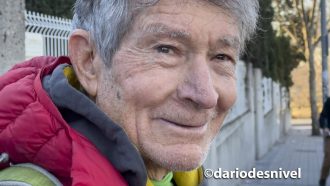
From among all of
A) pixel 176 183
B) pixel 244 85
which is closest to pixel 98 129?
pixel 176 183

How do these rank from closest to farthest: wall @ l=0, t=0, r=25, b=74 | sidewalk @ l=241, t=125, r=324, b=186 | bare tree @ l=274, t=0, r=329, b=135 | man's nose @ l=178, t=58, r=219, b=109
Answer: man's nose @ l=178, t=58, r=219, b=109 → wall @ l=0, t=0, r=25, b=74 → sidewalk @ l=241, t=125, r=324, b=186 → bare tree @ l=274, t=0, r=329, b=135

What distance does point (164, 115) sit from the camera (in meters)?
1.44

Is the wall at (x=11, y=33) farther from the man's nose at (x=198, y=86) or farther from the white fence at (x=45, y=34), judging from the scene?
the man's nose at (x=198, y=86)

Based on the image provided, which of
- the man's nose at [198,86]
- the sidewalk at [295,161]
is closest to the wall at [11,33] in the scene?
the man's nose at [198,86]

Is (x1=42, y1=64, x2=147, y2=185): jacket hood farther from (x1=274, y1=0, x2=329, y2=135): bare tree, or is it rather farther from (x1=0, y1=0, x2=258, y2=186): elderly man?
(x1=274, y1=0, x2=329, y2=135): bare tree

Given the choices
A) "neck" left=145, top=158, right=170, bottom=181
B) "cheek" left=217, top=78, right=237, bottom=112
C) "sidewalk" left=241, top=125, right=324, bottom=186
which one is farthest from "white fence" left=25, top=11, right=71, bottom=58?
"sidewalk" left=241, top=125, right=324, bottom=186

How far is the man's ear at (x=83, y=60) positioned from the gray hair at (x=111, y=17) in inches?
1.2

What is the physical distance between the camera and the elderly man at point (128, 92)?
132cm

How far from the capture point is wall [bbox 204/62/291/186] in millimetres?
7812

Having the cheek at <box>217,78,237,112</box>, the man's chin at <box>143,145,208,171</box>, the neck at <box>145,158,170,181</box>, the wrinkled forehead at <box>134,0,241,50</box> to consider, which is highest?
the wrinkled forehead at <box>134,0,241,50</box>

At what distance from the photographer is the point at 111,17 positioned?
1437 millimetres

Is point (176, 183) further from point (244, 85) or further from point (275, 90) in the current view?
point (275, 90)

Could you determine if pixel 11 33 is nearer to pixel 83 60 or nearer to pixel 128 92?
pixel 83 60

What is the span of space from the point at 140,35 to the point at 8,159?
46cm
